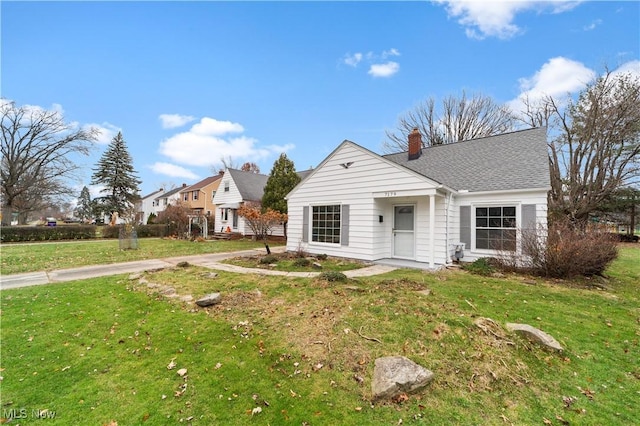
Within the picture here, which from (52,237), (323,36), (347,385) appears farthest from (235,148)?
(347,385)

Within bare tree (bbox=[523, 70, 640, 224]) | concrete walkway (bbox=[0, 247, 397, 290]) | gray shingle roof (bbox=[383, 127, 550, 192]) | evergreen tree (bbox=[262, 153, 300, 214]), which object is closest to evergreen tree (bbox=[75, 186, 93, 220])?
evergreen tree (bbox=[262, 153, 300, 214])

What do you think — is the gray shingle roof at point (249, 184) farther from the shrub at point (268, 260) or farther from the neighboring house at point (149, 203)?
the neighboring house at point (149, 203)

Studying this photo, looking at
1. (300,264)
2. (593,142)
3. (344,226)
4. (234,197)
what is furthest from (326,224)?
(593,142)

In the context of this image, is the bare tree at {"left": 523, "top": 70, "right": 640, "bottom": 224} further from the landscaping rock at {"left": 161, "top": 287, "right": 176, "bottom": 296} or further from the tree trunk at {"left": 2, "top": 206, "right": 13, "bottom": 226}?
the tree trunk at {"left": 2, "top": 206, "right": 13, "bottom": 226}

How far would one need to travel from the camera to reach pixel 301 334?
13.8 ft

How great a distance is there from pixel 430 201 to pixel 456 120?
2154 cm

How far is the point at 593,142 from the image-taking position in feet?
63.1

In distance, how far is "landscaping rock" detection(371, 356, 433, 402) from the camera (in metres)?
2.93

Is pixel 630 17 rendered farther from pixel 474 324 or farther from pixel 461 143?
pixel 474 324

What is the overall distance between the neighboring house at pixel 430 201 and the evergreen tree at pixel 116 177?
1251 inches

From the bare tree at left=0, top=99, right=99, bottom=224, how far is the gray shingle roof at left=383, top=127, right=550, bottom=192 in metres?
32.4

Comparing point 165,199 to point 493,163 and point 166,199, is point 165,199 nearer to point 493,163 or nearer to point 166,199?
point 166,199

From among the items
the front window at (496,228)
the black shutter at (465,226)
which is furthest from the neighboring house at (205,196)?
the front window at (496,228)

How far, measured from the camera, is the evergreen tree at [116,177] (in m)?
33.6
